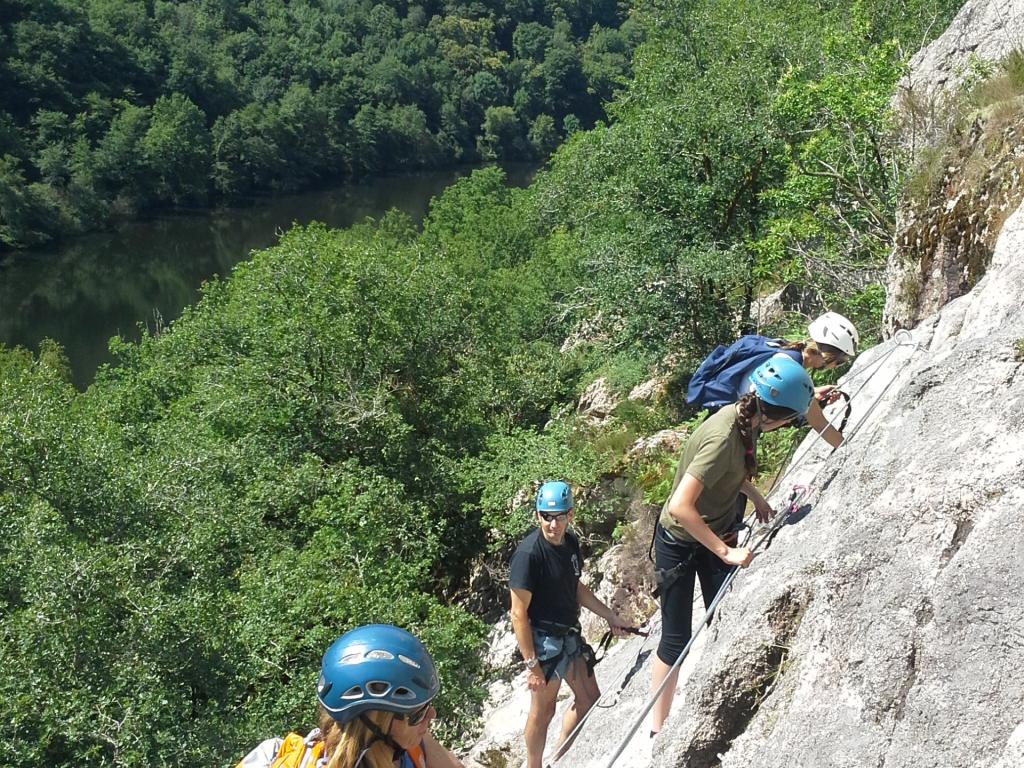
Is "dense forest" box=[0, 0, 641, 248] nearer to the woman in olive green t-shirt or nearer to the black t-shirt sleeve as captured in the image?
the black t-shirt sleeve

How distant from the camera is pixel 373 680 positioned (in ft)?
9.86

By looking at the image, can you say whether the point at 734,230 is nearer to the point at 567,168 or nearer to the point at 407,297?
the point at 407,297

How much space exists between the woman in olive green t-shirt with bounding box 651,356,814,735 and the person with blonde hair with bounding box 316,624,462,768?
1927 mm

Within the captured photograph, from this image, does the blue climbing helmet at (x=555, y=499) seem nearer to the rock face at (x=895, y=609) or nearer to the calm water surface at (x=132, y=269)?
the rock face at (x=895, y=609)

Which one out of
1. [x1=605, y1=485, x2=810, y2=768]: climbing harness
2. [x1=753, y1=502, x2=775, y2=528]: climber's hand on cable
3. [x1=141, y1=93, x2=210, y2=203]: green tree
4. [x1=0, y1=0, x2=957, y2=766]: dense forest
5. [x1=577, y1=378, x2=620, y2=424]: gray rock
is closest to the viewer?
[x1=605, y1=485, x2=810, y2=768]: climbing harness

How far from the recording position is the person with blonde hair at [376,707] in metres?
2.95

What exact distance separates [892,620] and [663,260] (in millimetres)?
13025

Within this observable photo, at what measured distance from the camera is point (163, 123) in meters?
75.9

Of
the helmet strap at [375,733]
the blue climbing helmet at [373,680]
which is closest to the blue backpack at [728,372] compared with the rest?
the blue climbing helmet at [373,680]

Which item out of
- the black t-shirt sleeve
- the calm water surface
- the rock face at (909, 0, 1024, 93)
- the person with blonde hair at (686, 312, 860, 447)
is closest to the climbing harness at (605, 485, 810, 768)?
the person with blonde hair at (686, 312, 860, 447)

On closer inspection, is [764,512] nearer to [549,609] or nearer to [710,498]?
[710,498]

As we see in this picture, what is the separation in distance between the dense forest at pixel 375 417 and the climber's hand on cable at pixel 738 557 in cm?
677

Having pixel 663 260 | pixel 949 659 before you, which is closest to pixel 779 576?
pixel 949 659

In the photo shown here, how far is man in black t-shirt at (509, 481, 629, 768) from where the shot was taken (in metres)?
5.53
